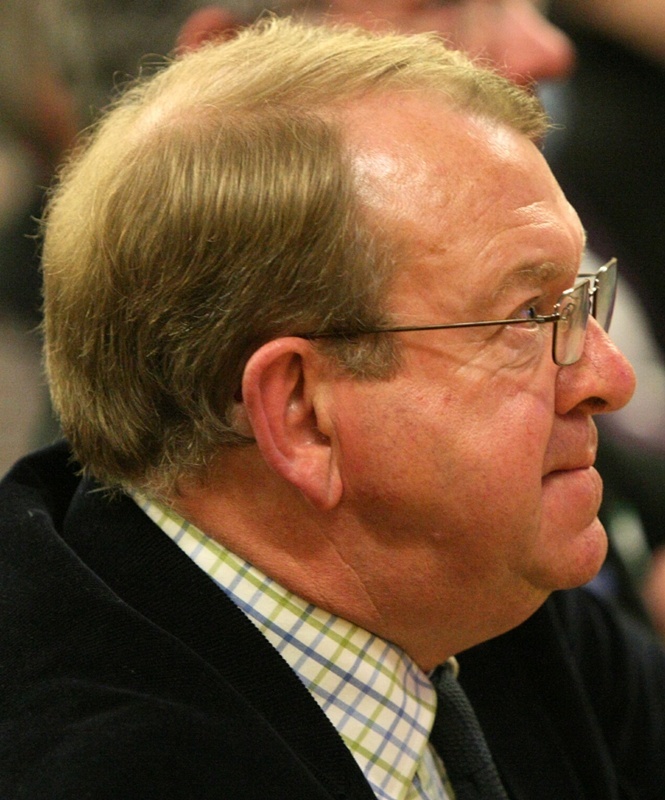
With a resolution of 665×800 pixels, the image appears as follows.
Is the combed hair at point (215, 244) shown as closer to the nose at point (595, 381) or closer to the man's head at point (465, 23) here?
the nose at point (595, 381)

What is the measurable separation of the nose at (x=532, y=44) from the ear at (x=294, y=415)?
1.30 metres

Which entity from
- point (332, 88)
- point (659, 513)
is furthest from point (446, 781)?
point (659, 513)

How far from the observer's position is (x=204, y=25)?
2.21 meters

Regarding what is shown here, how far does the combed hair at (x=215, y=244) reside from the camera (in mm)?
1256

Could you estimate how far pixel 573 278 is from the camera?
1.35m

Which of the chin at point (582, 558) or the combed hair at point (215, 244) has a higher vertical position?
the combed hair at point (215, 244)

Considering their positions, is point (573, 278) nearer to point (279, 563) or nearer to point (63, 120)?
point (279, 563)

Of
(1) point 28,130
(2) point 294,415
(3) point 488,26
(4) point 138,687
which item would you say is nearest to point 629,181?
(3) point 488,26

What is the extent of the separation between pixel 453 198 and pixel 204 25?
115 cm

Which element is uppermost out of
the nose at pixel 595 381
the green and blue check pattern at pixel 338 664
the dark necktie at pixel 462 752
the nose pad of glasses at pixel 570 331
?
the nose pad of glasses at pixel 570 331

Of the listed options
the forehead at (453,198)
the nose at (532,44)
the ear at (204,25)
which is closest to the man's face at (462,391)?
the forehead at (453,198)

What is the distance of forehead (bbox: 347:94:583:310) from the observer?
4.13 ft

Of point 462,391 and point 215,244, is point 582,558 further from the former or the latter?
point 215,244

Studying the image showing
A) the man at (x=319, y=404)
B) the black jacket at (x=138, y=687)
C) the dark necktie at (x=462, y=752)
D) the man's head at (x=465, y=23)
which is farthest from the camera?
the man's head at (x=465, y=23)
